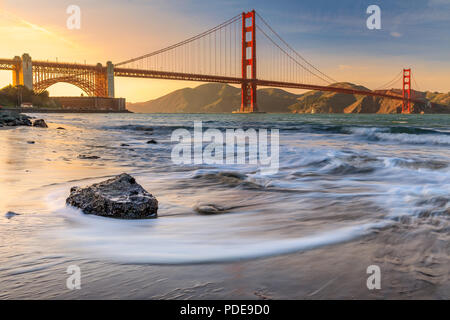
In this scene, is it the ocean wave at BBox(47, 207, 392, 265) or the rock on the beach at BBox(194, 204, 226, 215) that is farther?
the rock on the beach at BBox(194, 204, 226, 215)

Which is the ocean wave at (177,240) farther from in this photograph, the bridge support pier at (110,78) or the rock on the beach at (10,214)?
the bridge support pier at (110,78)

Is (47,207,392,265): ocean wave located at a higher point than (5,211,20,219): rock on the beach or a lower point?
lower

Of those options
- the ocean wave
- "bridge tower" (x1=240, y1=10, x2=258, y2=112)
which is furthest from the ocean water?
"bridge tower" (x1=240, y1=10, x2=258, y2=112)

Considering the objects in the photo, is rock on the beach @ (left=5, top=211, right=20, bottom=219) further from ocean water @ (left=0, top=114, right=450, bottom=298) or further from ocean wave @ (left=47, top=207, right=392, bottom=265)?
ocean wave @ (left=47, top=207, right=392, bottom=265)

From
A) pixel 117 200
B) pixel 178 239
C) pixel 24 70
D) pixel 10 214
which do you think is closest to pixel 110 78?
pixel 24 70

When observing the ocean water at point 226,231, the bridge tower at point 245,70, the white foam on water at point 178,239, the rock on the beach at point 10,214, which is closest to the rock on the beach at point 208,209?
the ocean water at point 226,231

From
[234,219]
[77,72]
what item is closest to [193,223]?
[234,219]
